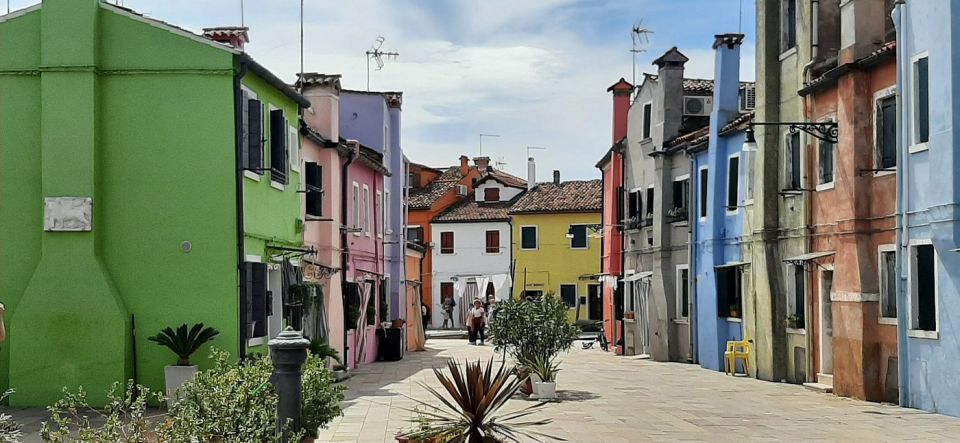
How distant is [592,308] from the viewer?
61.4 metres

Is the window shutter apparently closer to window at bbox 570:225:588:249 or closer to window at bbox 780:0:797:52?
window at bbox 780:0:797:52

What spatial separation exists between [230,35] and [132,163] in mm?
4160

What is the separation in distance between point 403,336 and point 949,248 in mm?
21002

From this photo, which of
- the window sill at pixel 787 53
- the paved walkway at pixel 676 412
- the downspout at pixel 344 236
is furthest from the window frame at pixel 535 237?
the window sill at pixel 787 53

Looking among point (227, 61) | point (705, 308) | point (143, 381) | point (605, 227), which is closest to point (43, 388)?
point (143, 381)

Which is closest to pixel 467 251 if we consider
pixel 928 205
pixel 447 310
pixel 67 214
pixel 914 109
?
pixel 447 310

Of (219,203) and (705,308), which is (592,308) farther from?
(219,203)

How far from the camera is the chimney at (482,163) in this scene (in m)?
73.1

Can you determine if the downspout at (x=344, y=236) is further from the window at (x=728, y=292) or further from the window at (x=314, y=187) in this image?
the window at (x=728, y=292)

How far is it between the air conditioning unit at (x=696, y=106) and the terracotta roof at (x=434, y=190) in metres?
33.1

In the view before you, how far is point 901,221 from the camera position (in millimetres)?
19219

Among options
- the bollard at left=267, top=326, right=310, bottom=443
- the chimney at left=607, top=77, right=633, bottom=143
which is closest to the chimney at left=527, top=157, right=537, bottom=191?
the chimney at left=607, top=77, right=633, bottom=143

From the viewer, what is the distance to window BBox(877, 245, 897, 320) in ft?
65.9

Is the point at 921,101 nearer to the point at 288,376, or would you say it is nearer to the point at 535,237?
the point at 288,376
